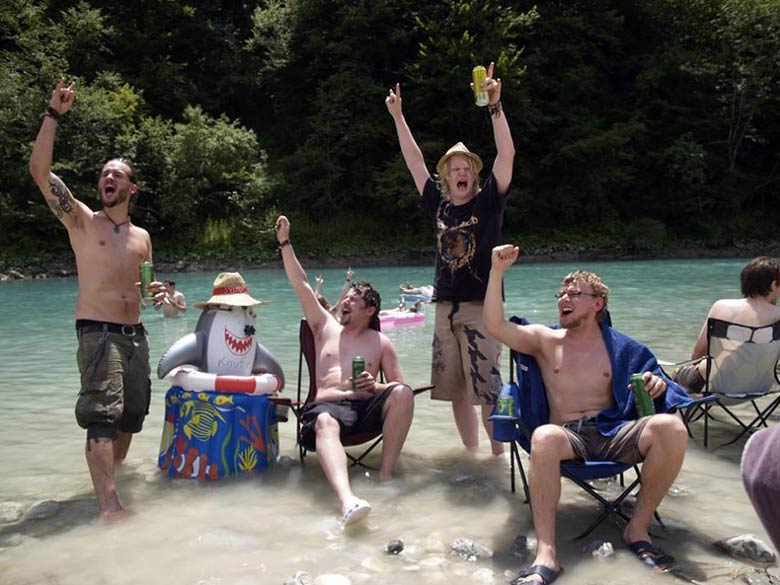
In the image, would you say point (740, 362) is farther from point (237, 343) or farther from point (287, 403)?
point (237, 343)

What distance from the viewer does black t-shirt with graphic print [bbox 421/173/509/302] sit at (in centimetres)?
458

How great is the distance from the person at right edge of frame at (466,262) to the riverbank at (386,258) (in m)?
24.9

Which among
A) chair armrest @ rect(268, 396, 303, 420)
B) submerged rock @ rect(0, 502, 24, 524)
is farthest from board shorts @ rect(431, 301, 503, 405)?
submerged rock @ rect(0, 502, 24, 524)

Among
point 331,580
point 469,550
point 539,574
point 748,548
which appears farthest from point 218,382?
point 748,548

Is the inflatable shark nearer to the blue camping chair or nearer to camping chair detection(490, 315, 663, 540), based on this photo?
camping chair detection(490, 315, 663, 540)

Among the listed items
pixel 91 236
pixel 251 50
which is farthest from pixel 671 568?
pixel 251 50

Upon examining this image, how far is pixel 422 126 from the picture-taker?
3425 cm

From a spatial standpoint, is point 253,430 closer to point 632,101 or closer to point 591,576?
point 591,576

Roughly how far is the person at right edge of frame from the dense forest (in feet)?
84.9

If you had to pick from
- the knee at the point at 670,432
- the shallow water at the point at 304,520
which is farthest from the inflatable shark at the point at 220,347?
the knee at the point at 670,432

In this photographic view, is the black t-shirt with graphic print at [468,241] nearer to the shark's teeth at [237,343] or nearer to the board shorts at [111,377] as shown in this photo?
the shark's teeth at [237,343]

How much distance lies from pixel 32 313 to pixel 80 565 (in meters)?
14.0

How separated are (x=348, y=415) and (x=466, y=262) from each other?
4.05 feet

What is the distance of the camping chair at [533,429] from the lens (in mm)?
3451
